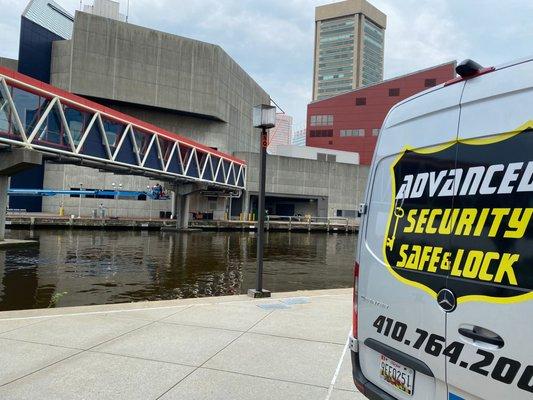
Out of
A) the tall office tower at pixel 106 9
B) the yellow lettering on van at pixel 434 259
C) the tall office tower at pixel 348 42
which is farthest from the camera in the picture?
the tall office tower at pixel 348 42

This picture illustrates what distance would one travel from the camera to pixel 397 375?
312 cm

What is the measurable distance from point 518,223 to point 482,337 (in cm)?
63

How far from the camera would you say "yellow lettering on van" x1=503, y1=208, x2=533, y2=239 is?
2254 mm

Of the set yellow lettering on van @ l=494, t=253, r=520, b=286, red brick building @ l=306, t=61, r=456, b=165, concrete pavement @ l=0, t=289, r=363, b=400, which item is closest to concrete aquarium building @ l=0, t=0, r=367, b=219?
red brick building @ l=306, t=61, r=456, b=165

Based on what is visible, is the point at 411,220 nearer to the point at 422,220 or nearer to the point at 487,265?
the point at 422,220

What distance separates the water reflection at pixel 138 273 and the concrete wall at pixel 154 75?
33.8 metres

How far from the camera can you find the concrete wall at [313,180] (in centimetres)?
6450

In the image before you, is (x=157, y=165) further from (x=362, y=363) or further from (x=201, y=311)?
(x=362, y=363)

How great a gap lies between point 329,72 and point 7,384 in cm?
20410

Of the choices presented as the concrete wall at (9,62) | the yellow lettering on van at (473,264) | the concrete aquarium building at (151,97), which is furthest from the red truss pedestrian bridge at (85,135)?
the concrete wall at (9,62)

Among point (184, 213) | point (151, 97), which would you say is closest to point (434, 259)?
point (184, 213)

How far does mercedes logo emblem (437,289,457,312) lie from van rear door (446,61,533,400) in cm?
Result: 3

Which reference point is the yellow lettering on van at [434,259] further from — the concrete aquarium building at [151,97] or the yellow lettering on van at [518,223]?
the concrete aquarium building at [151,97]

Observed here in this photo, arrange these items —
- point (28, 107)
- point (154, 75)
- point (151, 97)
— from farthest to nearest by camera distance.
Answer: point (154, 75) < point (151, 97) < point (28, 107)
